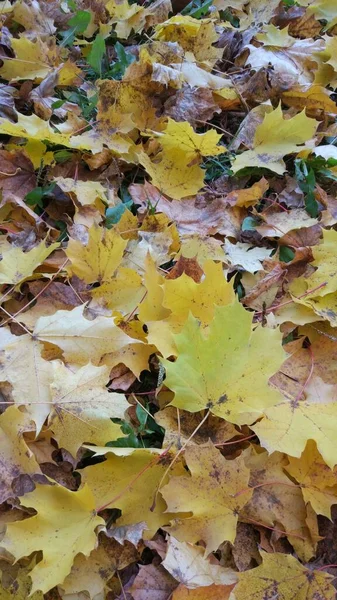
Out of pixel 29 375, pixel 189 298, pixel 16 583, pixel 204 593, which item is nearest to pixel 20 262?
pixel 29 375

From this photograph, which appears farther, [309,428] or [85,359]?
[85,359]

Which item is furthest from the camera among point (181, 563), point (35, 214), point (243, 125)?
point (243, 125)

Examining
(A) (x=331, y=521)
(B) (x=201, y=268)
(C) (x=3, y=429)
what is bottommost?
(A) (x=331, y=521)

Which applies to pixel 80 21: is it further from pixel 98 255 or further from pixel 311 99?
pixel 98 255

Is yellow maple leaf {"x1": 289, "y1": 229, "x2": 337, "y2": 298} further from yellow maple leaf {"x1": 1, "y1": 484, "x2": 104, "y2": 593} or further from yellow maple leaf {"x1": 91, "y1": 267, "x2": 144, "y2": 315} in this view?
yellow maple leaf {"x1": 1, "y1": 484, "x2": 104, "y2": 593}

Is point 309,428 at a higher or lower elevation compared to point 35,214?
lower

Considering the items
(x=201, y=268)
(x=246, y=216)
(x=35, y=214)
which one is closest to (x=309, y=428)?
(x=201, y=268)

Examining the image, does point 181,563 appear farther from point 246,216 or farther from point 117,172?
point 117,172
